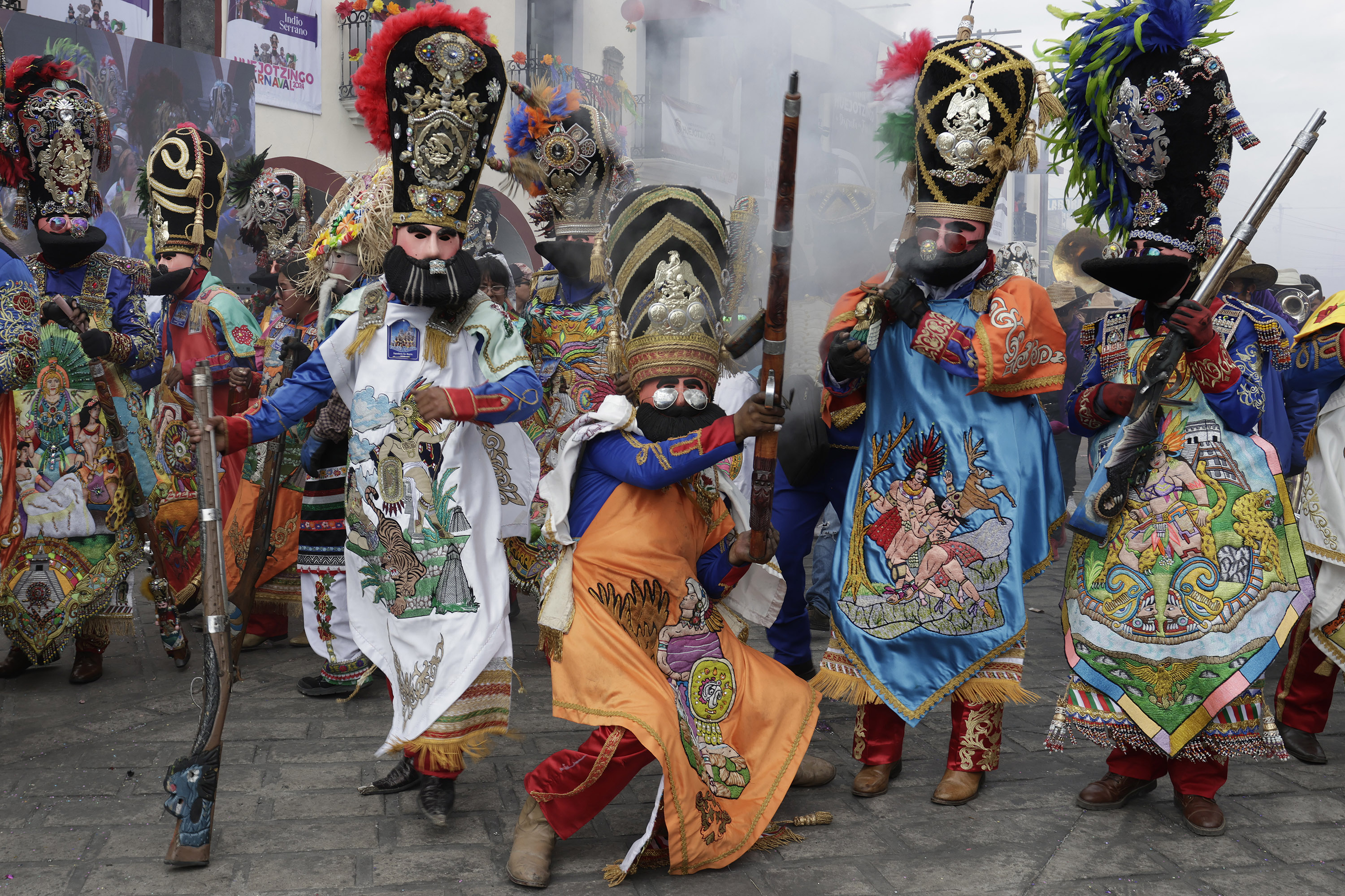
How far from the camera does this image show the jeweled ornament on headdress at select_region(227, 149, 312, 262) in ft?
21.7

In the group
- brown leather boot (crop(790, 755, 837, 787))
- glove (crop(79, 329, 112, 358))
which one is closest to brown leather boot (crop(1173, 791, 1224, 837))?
brown leather boot (crop(790, 755, 837, 787))

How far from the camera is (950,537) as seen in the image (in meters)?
3.81

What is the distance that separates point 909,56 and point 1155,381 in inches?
60.0

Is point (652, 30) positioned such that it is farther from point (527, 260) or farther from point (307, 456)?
point (527, 260)

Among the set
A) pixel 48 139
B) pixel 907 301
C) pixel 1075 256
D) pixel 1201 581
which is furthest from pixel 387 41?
pixel 1075 256

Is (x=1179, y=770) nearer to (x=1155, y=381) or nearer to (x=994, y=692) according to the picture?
(x=994, y=692)

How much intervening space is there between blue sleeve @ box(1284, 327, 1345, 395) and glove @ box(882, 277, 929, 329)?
1.79 m

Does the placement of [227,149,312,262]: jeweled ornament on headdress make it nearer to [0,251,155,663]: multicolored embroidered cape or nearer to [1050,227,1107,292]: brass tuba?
[0,251,155,663]: multicolored embroidered cape

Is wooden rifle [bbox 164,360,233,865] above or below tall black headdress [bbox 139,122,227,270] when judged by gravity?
below

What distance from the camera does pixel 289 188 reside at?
6.66 metres

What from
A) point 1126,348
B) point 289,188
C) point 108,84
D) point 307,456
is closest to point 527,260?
point 108,84

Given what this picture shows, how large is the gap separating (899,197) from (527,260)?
1305 centimetres

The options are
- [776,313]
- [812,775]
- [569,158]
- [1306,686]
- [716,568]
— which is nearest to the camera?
[776,313]

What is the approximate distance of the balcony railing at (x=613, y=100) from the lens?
5.88m
